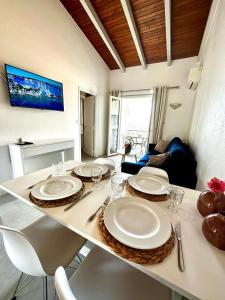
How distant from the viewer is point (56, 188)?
95cm

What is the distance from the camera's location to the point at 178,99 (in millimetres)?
3799

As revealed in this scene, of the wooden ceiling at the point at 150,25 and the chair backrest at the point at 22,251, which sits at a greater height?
the wooden ceiling at the point at 150,25

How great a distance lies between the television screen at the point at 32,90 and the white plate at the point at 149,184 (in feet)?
7.46

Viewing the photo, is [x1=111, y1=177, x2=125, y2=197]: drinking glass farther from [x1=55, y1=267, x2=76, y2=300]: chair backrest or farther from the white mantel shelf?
the white mantel shelf

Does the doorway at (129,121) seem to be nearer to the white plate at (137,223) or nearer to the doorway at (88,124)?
the doorway at (88,124)

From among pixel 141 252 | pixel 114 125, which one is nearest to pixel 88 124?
pixel 114 125

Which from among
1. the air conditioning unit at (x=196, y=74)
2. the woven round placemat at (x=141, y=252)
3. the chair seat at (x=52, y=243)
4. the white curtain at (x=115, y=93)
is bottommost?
the chair seat at (x=52, y=243)

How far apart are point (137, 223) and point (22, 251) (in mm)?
592

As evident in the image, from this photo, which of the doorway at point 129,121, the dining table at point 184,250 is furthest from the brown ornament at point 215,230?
the doorway at point 129,121

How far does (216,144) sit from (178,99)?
2.94 m

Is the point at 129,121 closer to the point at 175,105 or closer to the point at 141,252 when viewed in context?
the point at 175,105

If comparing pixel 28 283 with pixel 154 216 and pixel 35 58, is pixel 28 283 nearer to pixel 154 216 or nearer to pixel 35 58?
pixel 154 216

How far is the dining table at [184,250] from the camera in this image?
449mm

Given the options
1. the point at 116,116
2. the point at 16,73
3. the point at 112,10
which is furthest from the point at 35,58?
the point at 116,116
